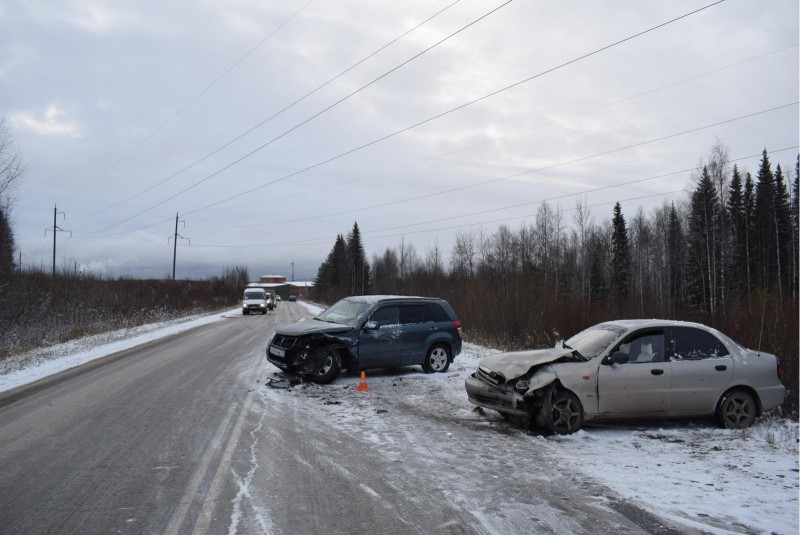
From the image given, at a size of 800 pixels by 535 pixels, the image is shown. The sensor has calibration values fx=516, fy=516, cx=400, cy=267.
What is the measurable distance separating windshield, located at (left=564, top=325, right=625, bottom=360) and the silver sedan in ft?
0.07

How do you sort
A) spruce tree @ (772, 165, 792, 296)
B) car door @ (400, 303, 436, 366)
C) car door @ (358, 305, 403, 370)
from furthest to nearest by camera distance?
spruce tree @ (772, 165, 792, 296), car door @ (400, 303, 436, 366), car door @ (358, 305, 403, 370)

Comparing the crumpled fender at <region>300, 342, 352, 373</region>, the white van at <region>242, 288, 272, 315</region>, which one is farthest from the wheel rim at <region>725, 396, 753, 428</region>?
the white van at <region>242, 288, 272, 315</region>

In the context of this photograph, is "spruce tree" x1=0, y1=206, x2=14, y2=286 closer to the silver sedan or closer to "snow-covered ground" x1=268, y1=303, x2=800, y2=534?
"snow-covered ground" x1=268, y1=303, x2=800, y2=534

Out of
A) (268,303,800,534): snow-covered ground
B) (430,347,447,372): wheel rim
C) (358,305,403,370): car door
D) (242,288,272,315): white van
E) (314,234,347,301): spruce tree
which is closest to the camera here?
(268,303,800,534): snow-covered ground

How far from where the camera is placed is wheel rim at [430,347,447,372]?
1202 cm

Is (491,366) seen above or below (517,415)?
above

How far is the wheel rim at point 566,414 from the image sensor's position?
714cm

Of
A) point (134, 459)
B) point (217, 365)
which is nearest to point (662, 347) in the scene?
point (134, 459)

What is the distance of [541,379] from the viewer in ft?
23.8

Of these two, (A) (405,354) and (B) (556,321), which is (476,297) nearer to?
(B) (556,321)

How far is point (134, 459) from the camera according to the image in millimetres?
5637

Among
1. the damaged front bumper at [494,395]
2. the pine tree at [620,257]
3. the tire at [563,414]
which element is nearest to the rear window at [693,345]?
the tire at [563,414]

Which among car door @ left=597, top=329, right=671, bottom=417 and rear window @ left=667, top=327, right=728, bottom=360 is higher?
rear window @ left=667, top=327, right=728, bottom=360

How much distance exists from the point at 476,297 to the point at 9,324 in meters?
18.5
